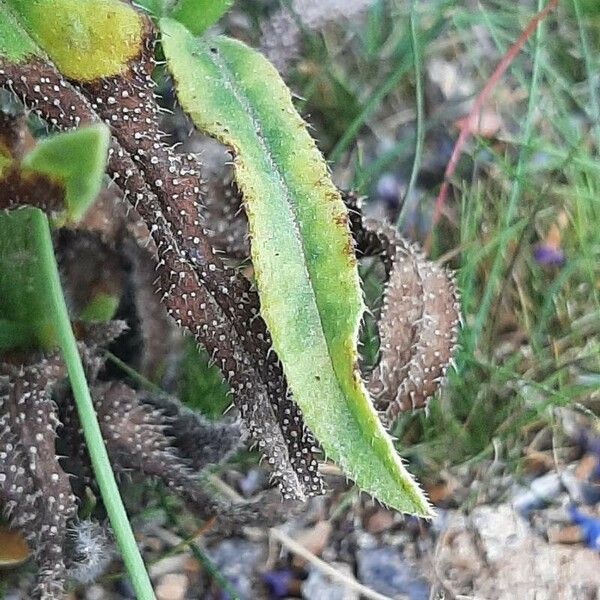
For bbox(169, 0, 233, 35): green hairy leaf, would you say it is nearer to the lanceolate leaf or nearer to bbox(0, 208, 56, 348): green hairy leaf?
the lanceolate leaf

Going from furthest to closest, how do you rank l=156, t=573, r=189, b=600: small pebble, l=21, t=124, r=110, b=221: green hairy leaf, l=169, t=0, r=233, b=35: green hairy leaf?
l=156, t=573, r=189, b=600: small pebble, l=169, t=0, r=233, b=35: green hairy leaf, l=21, t=124, r=110, b=221: green hairy leaf

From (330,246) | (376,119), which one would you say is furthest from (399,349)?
(376,119)

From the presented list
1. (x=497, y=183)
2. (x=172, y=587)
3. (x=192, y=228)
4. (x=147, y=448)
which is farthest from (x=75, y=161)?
(x=497, y=183)

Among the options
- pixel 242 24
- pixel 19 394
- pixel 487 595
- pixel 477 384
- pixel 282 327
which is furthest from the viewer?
pixel 242 24

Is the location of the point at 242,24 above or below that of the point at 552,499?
above

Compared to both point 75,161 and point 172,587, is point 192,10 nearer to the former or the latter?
point 75,161

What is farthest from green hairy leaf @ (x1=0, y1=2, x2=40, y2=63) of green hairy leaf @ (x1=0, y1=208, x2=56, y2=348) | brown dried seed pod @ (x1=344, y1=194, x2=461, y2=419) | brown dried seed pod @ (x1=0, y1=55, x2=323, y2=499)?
brown dried seed pod @ (x1=344, y1=194, x2=461, y2=419)

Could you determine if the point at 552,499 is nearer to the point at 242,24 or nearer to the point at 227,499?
the point at 227,499
